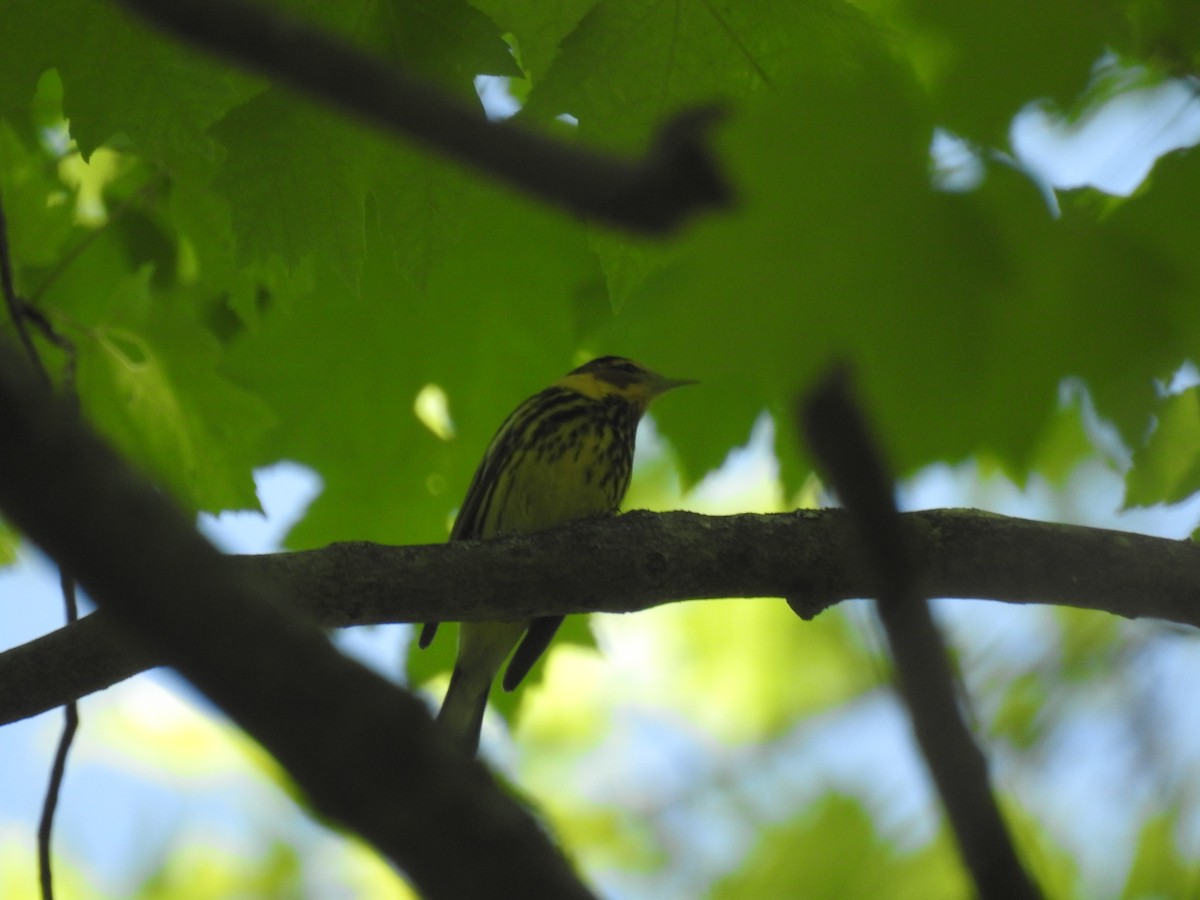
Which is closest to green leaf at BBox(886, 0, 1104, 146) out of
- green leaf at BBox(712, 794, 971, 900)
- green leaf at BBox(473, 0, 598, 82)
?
green leaf at BBox(473, 0, 598, 82)

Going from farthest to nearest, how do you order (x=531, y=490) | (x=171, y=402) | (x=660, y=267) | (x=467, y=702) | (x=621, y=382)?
(x=621, y=382) < (x=531, y=490) < (x=467, y=702) < (x=171, y=402) < (x=660, y=267)

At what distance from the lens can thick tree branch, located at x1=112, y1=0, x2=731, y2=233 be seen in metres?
0.85

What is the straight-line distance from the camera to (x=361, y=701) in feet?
3.07

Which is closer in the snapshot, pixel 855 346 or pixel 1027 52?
pixel 855 346

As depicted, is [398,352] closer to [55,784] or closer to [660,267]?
[660,267]

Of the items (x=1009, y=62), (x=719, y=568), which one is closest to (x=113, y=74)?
(x=719, y=568)

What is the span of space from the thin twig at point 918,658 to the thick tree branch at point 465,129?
0.18 meters

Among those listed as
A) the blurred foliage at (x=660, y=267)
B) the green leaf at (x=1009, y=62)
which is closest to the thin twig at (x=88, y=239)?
the blurred foliage at (x=660, y=267)

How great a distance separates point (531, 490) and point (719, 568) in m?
1.90

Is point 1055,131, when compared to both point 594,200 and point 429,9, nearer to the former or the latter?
point 429,9

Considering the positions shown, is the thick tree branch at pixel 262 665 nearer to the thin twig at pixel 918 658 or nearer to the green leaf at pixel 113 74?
the thin twig at pixel 918 658

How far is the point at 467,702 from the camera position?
14.0ft

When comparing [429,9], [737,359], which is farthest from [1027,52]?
[429,9]

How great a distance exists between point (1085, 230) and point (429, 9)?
1.60 metres
